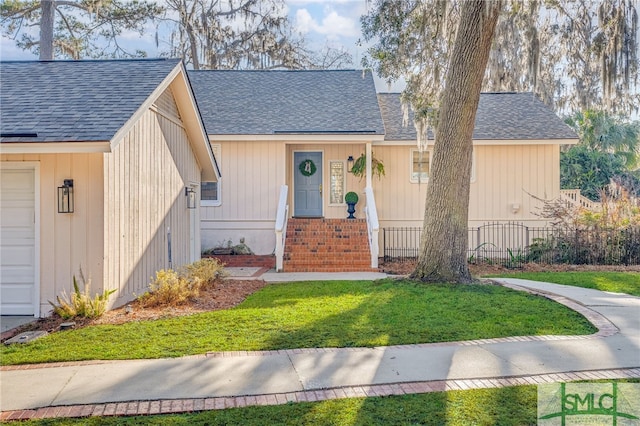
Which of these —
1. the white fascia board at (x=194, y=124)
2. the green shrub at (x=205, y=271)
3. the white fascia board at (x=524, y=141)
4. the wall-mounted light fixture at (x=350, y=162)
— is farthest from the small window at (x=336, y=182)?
the green shrub at (x=205, y=271)

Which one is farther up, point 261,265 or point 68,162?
point 68,162

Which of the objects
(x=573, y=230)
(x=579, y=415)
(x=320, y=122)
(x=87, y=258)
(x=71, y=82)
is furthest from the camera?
(x=320, y=122)

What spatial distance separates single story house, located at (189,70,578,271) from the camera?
13.0 m

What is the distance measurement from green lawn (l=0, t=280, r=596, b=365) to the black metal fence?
5248mm

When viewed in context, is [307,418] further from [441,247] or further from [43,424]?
[441,247]

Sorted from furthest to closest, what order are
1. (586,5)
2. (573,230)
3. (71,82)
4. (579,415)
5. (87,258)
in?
(573,230), (586,5), (71,82), (87,258), (579,415)

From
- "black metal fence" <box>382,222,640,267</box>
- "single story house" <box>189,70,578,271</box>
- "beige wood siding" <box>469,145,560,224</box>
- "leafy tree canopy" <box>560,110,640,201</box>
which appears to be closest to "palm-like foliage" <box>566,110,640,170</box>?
"leafy tree canopy" <box>560,110,640,201</box>

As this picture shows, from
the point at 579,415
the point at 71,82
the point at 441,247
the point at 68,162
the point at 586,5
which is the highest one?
the point at 586,5

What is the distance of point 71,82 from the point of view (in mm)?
8336

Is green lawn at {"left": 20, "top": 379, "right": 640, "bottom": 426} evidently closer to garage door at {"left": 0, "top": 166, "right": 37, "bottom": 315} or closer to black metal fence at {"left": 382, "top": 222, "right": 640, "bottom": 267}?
garage door at {"left": 0, "top": 166, "right": 37, "bottom": 315}

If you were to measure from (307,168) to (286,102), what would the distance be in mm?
2350

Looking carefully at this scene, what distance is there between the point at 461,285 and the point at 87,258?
6.23 meters

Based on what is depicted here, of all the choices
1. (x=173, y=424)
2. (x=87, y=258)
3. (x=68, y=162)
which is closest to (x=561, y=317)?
(x=173, y=424)

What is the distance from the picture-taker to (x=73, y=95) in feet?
25.4
